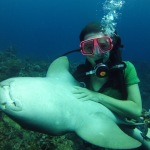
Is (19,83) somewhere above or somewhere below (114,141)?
above

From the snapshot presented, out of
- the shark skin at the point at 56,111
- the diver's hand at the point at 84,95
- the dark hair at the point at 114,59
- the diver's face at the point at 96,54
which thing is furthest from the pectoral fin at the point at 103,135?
the diver's face at the point at 96,54

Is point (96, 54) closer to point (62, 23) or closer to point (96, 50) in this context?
point (96, 50)

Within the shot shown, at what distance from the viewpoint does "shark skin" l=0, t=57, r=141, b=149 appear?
2.55 m

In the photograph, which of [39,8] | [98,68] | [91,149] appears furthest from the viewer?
[39,8]

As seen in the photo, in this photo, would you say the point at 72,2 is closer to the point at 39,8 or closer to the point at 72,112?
the point at 39,8

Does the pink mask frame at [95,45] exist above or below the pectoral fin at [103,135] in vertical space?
above

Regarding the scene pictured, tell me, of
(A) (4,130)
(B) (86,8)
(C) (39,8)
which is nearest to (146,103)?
(A) (4,130)

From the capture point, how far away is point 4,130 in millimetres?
6074

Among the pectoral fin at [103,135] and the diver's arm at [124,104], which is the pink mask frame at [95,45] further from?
the pectoral fin at [103,135]

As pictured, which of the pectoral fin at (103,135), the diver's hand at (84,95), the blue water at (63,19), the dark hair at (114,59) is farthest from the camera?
the blue water at (63,19)

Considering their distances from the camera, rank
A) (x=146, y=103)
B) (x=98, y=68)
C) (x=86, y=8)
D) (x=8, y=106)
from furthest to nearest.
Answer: (x=86, y=8), (x=146, y=103), (x=98, y=68), (x=8, y=106)

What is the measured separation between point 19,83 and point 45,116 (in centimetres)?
47

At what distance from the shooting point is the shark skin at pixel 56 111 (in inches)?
100

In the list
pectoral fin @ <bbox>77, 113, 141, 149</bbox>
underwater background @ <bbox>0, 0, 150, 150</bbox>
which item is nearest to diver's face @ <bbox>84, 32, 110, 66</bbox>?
pectoral fin @ <bbox>77, 113, 141, 149</bbox>
